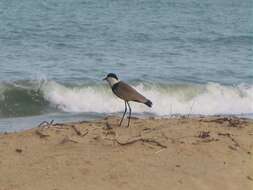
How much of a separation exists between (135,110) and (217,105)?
2011mm

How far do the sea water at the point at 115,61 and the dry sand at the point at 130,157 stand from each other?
2825mm

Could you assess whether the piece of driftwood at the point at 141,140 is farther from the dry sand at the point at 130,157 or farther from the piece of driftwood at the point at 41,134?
the piece of driftwood at the point at 41,134

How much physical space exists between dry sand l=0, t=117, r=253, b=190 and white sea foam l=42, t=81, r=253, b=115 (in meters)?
4.58

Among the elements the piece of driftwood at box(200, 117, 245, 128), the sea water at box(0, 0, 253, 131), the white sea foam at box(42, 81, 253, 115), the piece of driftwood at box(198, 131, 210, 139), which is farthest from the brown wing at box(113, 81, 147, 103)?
the white sea foam at box(42, 81, 253, 115)

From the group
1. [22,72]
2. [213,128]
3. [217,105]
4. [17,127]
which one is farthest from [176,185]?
[22,72]

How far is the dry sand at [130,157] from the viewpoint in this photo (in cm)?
519

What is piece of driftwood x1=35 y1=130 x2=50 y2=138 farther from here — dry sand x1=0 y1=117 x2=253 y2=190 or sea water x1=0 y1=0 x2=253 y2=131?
sea water x1=0 y1=0 x2=253 y2=131

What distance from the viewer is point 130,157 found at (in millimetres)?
5668

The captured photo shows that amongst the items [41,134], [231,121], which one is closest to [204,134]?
[231,121]

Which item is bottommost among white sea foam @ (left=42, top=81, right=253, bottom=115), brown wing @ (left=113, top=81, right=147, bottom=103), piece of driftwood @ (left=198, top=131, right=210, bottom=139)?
white sea foam @ (left=42, top=81, right=253, bottom=115)

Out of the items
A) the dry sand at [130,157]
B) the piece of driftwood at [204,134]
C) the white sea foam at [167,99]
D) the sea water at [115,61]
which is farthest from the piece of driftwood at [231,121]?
the white sea foam at [167,99]

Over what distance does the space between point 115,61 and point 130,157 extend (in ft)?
33.9

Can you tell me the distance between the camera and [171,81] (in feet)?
45.5

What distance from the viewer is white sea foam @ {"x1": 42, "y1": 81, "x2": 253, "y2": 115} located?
38.9ft
